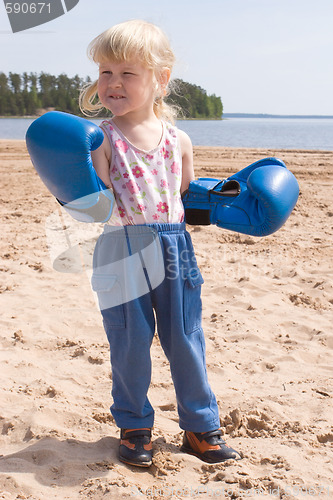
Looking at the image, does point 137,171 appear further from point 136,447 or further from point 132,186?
point 136,447

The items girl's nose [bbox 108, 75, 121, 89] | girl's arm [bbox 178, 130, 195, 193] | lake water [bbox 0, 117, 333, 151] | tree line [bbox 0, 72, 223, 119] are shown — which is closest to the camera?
girl's nose [bbox 108, 75, 121, 89]

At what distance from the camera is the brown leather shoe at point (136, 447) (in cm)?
210

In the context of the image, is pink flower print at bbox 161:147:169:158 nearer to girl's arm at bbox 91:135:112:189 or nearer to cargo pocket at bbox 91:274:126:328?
girl's arm at bbox 91:135:112:189

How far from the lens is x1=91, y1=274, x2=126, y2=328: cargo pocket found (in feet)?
6.59

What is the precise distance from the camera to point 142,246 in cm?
200

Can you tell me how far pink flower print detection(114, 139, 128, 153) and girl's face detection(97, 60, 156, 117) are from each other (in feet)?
0.32

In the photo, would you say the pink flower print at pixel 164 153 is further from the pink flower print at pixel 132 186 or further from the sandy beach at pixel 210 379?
the sandy beach at pixel 210 379

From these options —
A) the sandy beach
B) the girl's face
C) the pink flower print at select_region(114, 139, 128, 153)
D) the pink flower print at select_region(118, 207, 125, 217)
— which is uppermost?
the girl's face

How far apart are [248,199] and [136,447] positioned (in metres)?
1.03

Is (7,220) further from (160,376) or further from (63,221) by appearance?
(160,376)

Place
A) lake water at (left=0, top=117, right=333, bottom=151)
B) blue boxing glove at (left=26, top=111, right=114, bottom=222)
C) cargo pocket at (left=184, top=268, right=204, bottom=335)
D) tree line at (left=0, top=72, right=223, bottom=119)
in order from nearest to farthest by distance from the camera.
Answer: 1. blue boxing glove at (left=26, top=111, right=114, bottom=222)
2. cargo pocket at (left=184, top=268, right=204, bottom=335)
3. lake water at (left=0, top=117, right=333, bottom=151)
4. tree line at (left=0, top=72, right=223, bottom=119)

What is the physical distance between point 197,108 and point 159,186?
2201 inches

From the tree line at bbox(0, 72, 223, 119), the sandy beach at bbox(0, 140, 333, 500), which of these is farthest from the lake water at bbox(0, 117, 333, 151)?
the tree line at bbox(0, 72, 223, 119)
